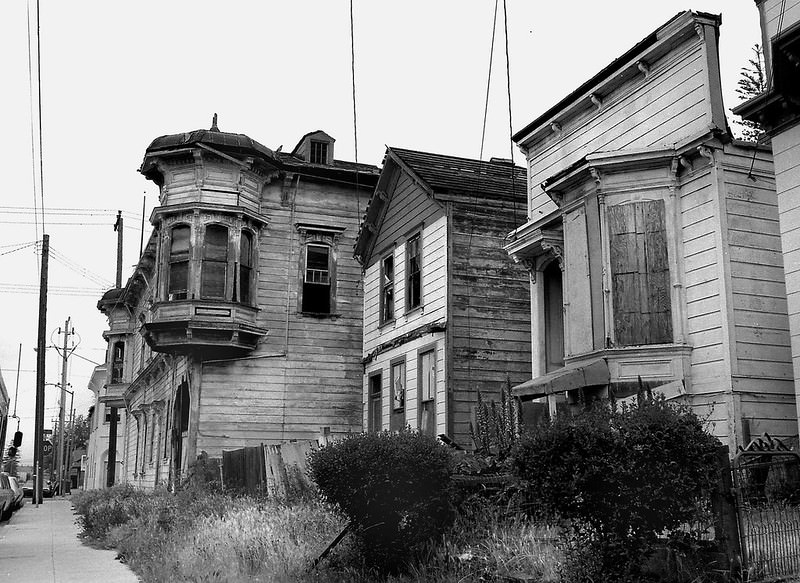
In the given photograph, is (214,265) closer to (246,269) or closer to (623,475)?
(246,269)

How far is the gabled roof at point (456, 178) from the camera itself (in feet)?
61.5

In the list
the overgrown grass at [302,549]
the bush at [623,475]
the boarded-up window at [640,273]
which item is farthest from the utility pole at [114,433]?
the bush at [623,475]

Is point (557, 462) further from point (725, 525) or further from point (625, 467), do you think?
point (725, 525)

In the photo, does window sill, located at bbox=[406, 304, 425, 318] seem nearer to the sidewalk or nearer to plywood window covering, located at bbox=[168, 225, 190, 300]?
plywood window covering, located at bbox=[168, 225, 190, 300]

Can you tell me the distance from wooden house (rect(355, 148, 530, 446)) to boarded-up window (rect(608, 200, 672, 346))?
219 inches

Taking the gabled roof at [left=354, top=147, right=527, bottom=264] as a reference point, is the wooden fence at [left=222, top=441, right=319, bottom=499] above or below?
below

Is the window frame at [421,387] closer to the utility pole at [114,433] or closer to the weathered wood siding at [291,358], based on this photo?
the weathered wood siding at [291,358]

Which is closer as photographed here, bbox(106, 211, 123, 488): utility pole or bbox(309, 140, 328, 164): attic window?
bbox(309, 140, 328, 164): attic window

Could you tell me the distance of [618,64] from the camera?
14219 mm

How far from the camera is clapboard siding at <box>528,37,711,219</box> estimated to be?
12.6 meters

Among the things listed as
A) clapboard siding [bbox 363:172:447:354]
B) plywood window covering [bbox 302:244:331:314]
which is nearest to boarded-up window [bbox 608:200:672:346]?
clapboard siding [bbox 363:172:447:354]

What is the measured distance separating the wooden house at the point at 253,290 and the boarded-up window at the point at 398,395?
2189 millimetres

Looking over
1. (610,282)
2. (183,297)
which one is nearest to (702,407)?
(610,282)

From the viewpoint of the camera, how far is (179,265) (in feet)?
76.7
